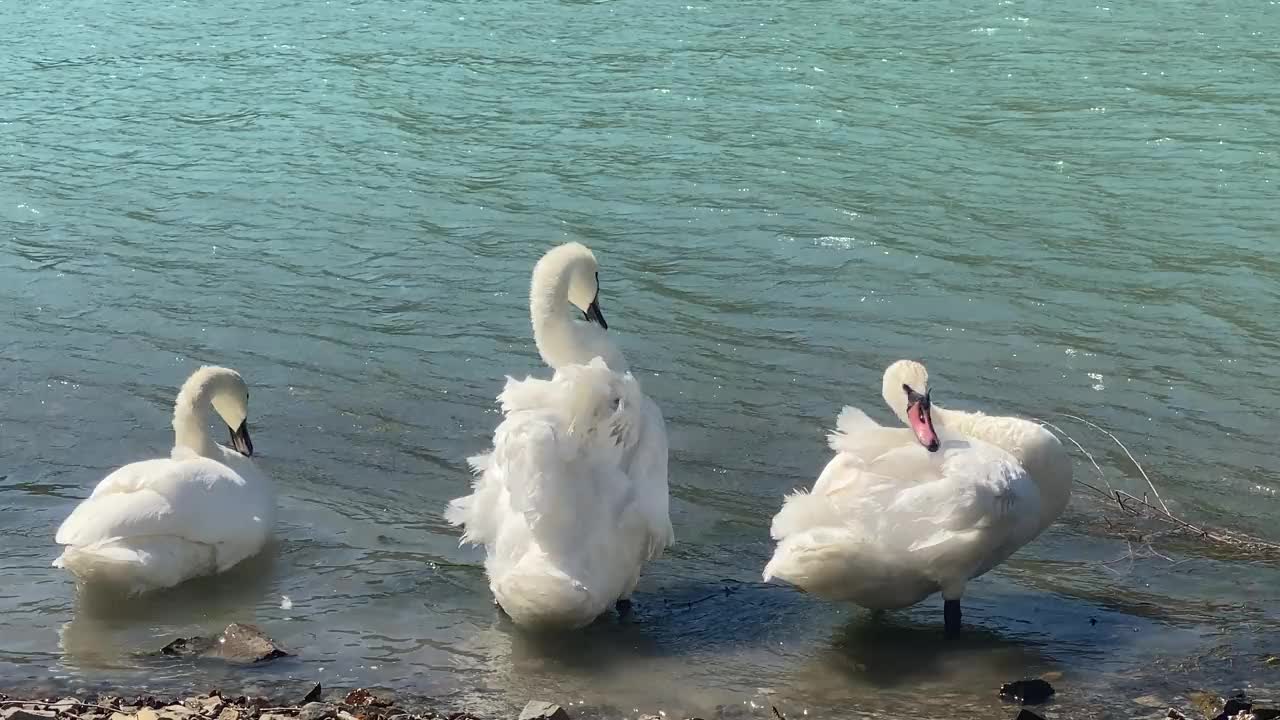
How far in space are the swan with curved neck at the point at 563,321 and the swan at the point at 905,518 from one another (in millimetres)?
1339

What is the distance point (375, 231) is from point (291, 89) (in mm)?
5610

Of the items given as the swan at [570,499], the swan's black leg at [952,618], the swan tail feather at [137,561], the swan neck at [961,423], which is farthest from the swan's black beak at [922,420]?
the swan tail feather at [137,561]

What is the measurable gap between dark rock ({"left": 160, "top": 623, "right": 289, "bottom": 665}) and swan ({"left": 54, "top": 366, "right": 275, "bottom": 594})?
2.30 feet

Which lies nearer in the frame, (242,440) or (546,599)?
(546,599)

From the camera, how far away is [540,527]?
21.5 ft

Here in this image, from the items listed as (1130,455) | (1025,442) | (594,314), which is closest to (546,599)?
(1025,442)

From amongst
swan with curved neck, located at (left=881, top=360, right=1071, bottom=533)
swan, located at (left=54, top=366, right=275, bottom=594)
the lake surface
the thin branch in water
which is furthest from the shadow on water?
swan, located at (left=54, top=366, right=275, bottom=594)

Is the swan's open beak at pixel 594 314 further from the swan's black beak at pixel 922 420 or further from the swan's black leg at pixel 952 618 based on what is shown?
the swan's black leg at pixel 952 618

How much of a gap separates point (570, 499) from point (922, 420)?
1579 mm

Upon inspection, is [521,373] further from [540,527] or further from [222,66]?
[222,66]

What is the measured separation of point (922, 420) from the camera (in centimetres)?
708

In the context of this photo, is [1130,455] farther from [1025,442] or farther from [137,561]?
[137,561]

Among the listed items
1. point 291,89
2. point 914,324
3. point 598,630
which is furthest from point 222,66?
point 598,630

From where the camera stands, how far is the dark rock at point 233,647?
6.36m
